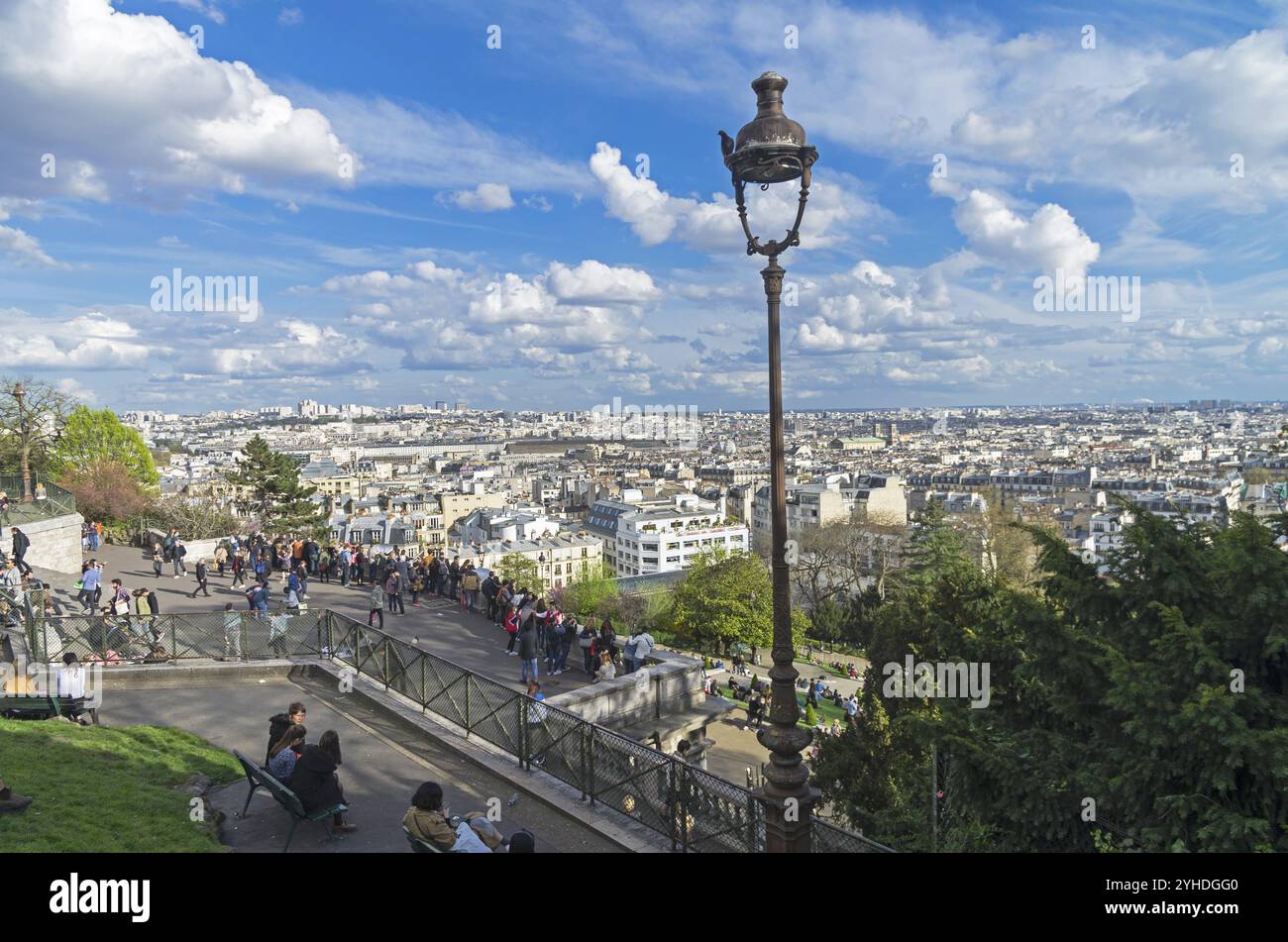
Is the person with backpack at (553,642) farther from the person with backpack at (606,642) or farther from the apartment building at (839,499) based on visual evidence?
the apartment building at (839,499)

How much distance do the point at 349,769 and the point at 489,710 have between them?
1.55 meters

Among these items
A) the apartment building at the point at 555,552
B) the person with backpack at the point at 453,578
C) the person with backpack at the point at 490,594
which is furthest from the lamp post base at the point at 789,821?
the apartment building at the point at 555,552

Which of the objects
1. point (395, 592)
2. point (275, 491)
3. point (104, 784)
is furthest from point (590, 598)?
point (104, 784)

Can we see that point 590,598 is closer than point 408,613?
No

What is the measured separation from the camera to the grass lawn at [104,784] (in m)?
6.26

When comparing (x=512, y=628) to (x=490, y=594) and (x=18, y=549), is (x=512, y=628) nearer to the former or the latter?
(x=490, y=594)

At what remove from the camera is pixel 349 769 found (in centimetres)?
867

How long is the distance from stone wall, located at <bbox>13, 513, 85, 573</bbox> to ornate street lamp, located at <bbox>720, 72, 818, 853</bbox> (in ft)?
86.7

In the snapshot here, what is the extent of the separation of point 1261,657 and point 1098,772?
5.85 ft

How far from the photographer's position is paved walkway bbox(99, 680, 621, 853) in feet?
23.6

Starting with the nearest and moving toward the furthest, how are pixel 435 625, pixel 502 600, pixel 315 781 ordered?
1. pixel 315 781
2. pixel 502 600
3. pixel 435 625

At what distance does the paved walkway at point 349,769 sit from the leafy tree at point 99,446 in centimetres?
3747
